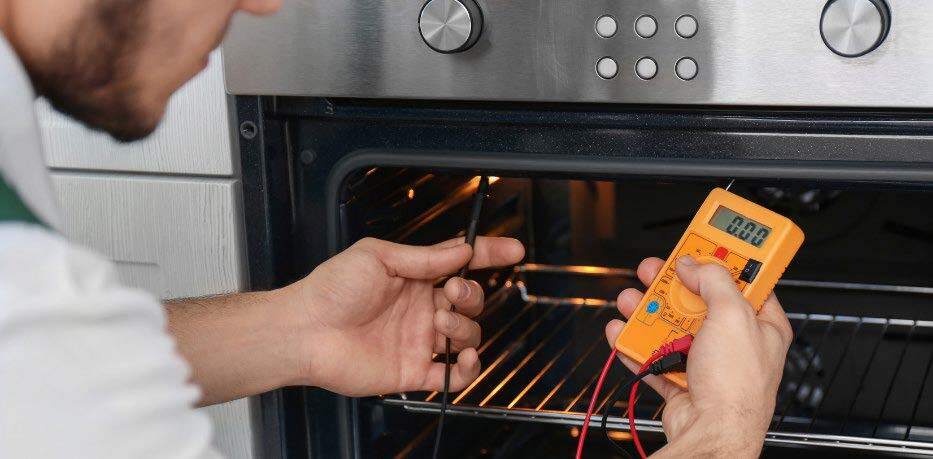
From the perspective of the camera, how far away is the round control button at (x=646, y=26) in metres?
0.81

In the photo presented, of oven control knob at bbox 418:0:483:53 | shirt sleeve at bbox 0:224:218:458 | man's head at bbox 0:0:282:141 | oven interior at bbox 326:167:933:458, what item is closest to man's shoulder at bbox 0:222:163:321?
shirt sleeve at bbox 0:224:218:458

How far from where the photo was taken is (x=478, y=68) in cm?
87

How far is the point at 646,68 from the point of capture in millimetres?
830

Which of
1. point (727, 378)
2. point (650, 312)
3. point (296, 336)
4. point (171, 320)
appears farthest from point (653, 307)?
point (171, 320)

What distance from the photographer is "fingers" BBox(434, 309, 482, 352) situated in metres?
1.02

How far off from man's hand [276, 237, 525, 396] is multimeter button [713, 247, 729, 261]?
8.0 inches

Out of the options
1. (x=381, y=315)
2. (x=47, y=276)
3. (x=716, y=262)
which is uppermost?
(x=47, y=276)

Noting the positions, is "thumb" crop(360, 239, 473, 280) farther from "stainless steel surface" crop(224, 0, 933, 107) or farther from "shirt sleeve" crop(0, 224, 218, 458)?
"shirt sleeve" crop(0, 224, 218, 458)

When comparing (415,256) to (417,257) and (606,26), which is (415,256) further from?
(606,26)

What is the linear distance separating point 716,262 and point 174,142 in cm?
52

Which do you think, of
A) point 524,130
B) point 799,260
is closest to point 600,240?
point 799,260

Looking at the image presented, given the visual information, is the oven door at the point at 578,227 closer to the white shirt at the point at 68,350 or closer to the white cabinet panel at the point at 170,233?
the white cabinet panel at the point at 170,233

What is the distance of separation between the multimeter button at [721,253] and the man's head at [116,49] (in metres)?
0.42

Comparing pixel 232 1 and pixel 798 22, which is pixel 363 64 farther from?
pixel 798 22
